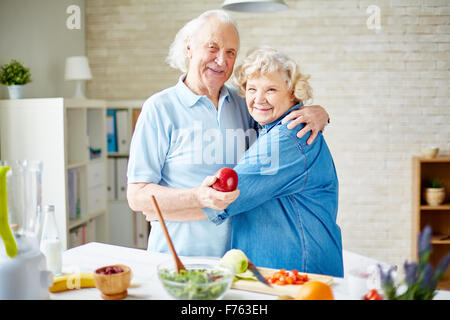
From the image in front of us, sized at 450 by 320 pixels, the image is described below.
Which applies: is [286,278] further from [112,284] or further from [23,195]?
[23,195]

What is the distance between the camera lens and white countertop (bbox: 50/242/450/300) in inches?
50.3

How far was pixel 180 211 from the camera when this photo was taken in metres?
1.64

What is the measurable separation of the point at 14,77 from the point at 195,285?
2.64 meters

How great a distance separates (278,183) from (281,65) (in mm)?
424

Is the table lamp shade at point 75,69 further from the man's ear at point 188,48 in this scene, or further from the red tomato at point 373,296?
the red tomato at point 373,296

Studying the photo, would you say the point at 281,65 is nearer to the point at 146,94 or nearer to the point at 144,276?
the point at 144,276

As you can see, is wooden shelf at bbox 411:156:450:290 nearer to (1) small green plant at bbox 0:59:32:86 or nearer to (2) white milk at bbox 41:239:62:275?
(1) small green plant at bbox 0:59:32:86

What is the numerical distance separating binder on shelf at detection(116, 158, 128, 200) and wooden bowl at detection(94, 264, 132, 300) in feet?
10.0

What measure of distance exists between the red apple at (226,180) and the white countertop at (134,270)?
295 millimetres

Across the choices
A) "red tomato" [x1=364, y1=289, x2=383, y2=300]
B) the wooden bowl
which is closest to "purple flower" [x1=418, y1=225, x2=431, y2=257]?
"red tomato" [x1=364, y1=289, x2=383, y2=300]

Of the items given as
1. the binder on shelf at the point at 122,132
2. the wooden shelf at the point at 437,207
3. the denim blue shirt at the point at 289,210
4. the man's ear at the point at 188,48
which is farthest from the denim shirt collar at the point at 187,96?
the wooden shelf at the point at 437,207

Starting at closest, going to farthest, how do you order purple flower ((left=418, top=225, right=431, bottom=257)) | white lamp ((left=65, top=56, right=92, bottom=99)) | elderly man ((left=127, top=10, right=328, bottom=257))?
purple flower ((left=418, top=225, right=431, bottom=257)), elderly man ((left=127, top=10, right=328, bottom=257)), white lamp ((left=65, top=56, right=92, bottom=99))

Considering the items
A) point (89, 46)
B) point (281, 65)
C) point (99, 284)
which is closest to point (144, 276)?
point (99, 284)

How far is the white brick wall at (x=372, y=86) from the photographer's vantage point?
167 inches
